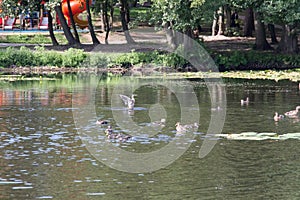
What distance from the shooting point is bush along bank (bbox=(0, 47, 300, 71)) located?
47.3 m

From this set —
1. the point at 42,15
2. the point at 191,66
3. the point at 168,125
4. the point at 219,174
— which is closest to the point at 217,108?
the point at 168,125

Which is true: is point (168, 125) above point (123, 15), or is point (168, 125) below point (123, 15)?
below

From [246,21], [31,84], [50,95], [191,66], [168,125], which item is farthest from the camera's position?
[246,21]

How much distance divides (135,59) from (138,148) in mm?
26144

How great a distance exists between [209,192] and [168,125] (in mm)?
8981

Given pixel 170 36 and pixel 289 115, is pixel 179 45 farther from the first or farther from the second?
pixel 289 115

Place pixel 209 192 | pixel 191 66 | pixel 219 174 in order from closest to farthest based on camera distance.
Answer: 1. pixel 209 192
2. pixel 219 174
3. pixel 191 66

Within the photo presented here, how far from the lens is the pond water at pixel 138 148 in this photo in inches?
682

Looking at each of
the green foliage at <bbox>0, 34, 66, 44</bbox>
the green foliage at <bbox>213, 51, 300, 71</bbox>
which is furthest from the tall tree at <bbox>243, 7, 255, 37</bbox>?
the green foliage at <bbox>0, 34, 66, 44</bbox>

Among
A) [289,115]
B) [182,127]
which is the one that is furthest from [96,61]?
[182,127]

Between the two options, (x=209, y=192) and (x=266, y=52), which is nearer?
(x=209, y=192)

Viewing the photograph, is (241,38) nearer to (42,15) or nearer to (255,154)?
(42,15)

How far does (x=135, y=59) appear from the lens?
47.8m

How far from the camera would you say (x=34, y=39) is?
59688mm
